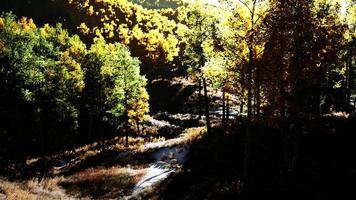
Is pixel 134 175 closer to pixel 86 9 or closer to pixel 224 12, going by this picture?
pixel 224 12

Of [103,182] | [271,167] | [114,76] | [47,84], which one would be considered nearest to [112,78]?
[114,76]

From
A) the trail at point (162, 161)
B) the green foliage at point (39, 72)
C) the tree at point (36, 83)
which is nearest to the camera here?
the trail at point (162, 161)

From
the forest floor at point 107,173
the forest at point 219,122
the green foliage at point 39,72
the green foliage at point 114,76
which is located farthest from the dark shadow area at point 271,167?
the green foliage at point 39,72

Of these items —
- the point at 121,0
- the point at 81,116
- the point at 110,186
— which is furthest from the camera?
the point at 121,0

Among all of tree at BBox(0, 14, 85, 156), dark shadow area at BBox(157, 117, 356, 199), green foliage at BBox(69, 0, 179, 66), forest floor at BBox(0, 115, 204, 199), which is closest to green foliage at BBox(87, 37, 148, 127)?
tree at BBox(0, 14, 85, 156)

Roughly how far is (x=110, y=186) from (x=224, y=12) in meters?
15.6

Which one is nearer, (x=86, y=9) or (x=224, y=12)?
(x=224, y=12)

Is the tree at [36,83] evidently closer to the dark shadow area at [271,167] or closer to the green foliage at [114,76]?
the green foliage at [114,76]

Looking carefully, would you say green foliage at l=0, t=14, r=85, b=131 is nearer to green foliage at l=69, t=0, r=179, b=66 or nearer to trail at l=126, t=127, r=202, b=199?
trail at l=126, t=127, r=202, b=199

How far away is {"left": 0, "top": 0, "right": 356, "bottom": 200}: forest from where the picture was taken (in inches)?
692

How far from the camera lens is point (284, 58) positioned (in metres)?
18.3

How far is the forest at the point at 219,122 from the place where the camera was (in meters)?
17.6

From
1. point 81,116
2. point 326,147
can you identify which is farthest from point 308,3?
point 81,116

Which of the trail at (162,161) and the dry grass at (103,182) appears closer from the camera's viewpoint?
the dry grass at (103,182)
